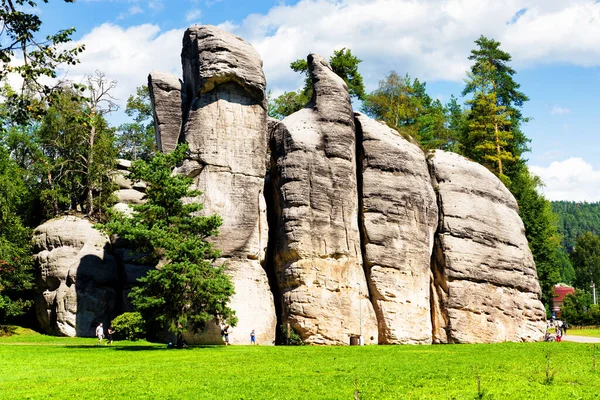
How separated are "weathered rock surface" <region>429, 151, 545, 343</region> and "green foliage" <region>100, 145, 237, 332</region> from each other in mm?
17020

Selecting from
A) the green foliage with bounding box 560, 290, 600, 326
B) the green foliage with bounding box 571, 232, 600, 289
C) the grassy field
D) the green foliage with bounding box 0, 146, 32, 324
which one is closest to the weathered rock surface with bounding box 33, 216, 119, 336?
the green foliage with bounding box 0, 146, 32, 324

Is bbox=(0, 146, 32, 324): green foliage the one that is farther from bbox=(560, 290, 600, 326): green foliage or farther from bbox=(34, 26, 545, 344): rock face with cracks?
bbox=(560, 290, 600, 326): green foliage

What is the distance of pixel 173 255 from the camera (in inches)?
1363

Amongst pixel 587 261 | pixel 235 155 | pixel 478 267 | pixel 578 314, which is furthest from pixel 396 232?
pixel 587 261

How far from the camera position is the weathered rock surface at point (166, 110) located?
1822 inches

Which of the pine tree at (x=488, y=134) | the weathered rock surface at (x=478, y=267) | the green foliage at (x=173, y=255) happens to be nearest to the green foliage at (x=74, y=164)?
the green foliage at (x=173, y=255)

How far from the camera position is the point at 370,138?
4741cm

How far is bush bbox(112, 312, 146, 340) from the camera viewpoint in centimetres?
3891

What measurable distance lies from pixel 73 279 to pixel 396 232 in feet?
74.0

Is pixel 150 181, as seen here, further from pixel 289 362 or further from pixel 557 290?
pixel 557 290

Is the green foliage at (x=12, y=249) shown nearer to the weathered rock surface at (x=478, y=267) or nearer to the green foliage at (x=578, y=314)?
the weathered rock surface at (x=478, y=267)

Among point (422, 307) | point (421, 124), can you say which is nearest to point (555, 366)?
point (422, 307)

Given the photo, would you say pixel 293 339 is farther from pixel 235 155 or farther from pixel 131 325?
pixel 235 155

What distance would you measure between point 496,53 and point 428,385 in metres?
61.0
